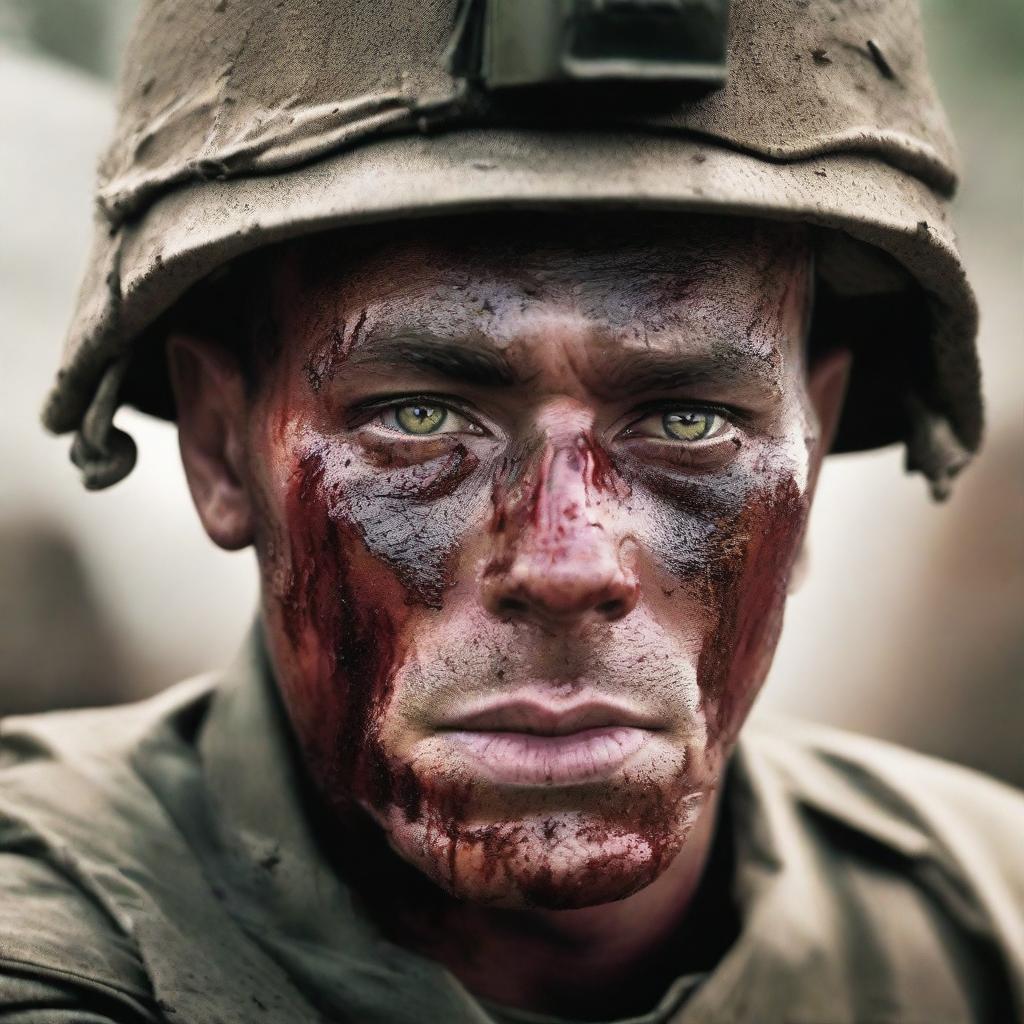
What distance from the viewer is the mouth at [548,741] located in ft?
5.65

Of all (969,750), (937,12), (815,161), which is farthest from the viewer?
(937,12)

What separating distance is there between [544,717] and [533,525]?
0.20 meters

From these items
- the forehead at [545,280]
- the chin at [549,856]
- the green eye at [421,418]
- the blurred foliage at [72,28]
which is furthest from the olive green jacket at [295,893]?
the blurred foliage at [72,28]

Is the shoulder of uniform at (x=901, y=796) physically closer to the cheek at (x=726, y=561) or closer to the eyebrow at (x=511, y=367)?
the cheek at (x=726, y=561)

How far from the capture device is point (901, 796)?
104 inches

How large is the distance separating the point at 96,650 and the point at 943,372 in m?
2.84

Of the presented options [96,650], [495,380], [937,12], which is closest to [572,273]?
[495,380]

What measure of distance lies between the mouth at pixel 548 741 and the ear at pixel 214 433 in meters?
0.49

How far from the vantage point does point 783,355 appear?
1930 mm

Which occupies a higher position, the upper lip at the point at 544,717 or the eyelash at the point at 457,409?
the eyelash at the point at 457,409

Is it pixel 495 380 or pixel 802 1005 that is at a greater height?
pixel 495 380

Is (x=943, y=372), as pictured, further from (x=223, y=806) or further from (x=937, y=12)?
(x=937, y=12)

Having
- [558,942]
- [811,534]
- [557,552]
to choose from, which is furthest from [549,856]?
[811,534]

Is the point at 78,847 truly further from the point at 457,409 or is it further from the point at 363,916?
the point at 457,409
